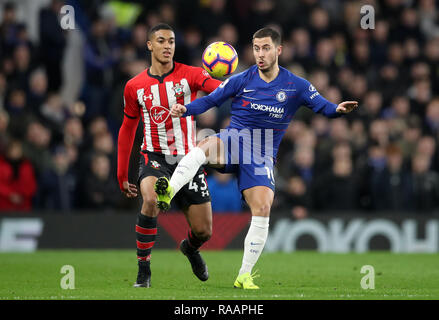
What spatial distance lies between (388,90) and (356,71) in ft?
2.47

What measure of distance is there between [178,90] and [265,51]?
1.11m

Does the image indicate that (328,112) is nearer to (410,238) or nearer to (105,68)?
(410,238)

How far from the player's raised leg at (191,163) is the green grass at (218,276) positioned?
3.02 feet

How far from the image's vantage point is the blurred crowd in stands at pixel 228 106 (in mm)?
14281

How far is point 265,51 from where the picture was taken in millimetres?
8445

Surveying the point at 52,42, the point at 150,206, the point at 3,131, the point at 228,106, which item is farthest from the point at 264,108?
the point at 52,42

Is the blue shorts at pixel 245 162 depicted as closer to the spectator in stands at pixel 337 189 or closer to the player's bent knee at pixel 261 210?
the player's bent knee at pixel 261 210

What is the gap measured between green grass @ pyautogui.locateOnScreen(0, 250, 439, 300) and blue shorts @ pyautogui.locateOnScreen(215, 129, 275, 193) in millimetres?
1074

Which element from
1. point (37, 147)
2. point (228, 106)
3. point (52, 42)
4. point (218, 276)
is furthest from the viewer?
point (52, 42)

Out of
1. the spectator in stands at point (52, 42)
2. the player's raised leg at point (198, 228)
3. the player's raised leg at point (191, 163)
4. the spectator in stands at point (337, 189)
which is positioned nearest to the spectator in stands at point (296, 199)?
the spectator in stands at point (337, 189)

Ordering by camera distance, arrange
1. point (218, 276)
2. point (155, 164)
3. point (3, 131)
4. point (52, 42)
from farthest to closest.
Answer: point (52, 42), point (3, 131), point (218, 276), point (155, 164)

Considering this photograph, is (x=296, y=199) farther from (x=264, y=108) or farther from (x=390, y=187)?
(x=264, y=108)

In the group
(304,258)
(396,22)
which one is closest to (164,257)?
(304,258)

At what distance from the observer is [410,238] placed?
47.5 ft
